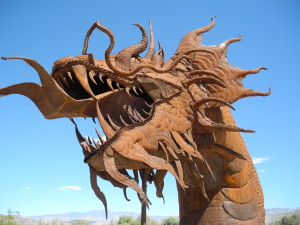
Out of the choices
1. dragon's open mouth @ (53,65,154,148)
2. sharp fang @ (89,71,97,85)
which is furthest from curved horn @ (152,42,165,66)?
sharp fang @ (89,71,97,85)

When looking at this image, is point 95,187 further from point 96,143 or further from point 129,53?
point 129,53

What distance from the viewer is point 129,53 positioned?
11.4ft

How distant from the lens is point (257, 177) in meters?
4.96

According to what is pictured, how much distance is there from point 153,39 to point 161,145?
1.22m

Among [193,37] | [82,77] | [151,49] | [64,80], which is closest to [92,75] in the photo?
[82,77]

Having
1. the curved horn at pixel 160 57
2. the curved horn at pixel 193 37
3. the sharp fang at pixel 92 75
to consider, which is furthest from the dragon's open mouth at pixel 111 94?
the curved horn at pixel 193 37

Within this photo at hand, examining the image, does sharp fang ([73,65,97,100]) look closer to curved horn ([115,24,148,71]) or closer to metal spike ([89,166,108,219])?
curved horn ([115,24,148,71])

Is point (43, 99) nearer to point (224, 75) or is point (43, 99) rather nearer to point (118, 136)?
point (118, 136)

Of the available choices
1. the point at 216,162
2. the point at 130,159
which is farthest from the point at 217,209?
the point at 130,159

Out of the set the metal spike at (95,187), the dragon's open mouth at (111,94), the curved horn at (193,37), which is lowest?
the metal spike at (95,187)

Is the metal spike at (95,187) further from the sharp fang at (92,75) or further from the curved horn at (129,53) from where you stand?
the curved horn at (129,53)

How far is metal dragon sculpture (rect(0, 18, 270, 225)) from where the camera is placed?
303 cm

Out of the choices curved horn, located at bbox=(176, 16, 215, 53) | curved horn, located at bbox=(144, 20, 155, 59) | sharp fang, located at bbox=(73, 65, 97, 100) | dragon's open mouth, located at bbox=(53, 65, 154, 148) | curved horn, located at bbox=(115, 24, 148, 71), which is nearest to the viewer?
sharp fang, located at bbox=(73, 65, 97, 100)

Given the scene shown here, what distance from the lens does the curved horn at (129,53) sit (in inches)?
133
